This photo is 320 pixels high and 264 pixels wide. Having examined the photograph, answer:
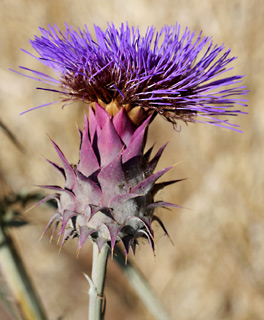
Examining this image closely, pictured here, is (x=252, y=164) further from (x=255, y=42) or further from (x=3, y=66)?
(x=3, y=66)

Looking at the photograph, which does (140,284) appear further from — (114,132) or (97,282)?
(114,132)

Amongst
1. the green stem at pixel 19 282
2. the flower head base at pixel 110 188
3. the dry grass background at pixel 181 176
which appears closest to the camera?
the flower head base at pixel 110 188

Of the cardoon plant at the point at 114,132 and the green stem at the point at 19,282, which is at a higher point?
the cardoon plant at the point at 114,132

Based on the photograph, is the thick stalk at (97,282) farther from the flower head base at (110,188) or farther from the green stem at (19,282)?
the green stem at (19,282)

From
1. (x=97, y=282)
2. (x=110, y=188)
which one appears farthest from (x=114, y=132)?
(x=97, y=282)

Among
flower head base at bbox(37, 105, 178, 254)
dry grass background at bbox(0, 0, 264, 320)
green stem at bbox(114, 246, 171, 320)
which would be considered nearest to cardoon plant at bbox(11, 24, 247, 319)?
flower head base at bbox(37, 105, 178, 254)

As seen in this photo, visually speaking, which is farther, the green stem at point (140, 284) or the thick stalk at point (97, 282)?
the green stem at point (140, 284)

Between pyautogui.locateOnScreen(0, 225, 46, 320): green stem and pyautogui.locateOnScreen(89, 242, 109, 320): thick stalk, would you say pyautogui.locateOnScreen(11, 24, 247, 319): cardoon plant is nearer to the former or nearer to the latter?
pyautogui.locateOnScreen(89, 242, 109, 320): thick stalk

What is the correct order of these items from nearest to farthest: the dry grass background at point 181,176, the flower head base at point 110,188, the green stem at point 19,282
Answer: the flower head base at point 110,188 < the green stem at point 19,282 < the dry grass background at point 181,176

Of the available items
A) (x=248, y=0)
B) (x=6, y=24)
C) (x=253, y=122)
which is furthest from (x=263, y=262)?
(x=6, y=24)

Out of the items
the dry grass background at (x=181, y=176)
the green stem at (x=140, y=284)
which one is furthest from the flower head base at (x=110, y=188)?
the dry grass background at (x=181, y=176)
